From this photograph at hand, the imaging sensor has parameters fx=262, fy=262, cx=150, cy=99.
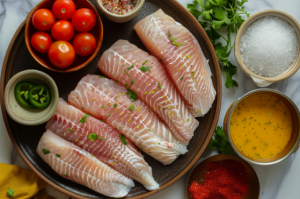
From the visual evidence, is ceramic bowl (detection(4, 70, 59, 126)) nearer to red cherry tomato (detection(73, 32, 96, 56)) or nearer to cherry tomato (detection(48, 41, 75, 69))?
cherry tomato (detection(48, 41, 75, 69))

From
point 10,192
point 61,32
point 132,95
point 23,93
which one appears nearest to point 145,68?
point 132,95

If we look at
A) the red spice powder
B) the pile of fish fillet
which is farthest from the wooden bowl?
the pile of fish fillet

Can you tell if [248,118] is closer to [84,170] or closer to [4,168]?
[84,170]

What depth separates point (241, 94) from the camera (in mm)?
2807

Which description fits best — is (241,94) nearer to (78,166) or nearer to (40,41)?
(78,166)

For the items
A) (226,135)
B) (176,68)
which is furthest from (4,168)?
(226,135)

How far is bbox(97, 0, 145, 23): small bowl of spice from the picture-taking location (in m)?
2.25

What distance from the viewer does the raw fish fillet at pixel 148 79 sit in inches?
92.7

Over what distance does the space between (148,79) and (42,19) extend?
103cm

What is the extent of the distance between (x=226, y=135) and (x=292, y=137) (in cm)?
67

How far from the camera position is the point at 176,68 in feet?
7.82

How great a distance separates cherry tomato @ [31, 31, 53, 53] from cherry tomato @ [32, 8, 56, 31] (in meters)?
0.05

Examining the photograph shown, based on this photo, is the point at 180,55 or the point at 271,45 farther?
the point at 271,45

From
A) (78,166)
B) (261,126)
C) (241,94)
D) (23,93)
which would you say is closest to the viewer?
(23,93)
